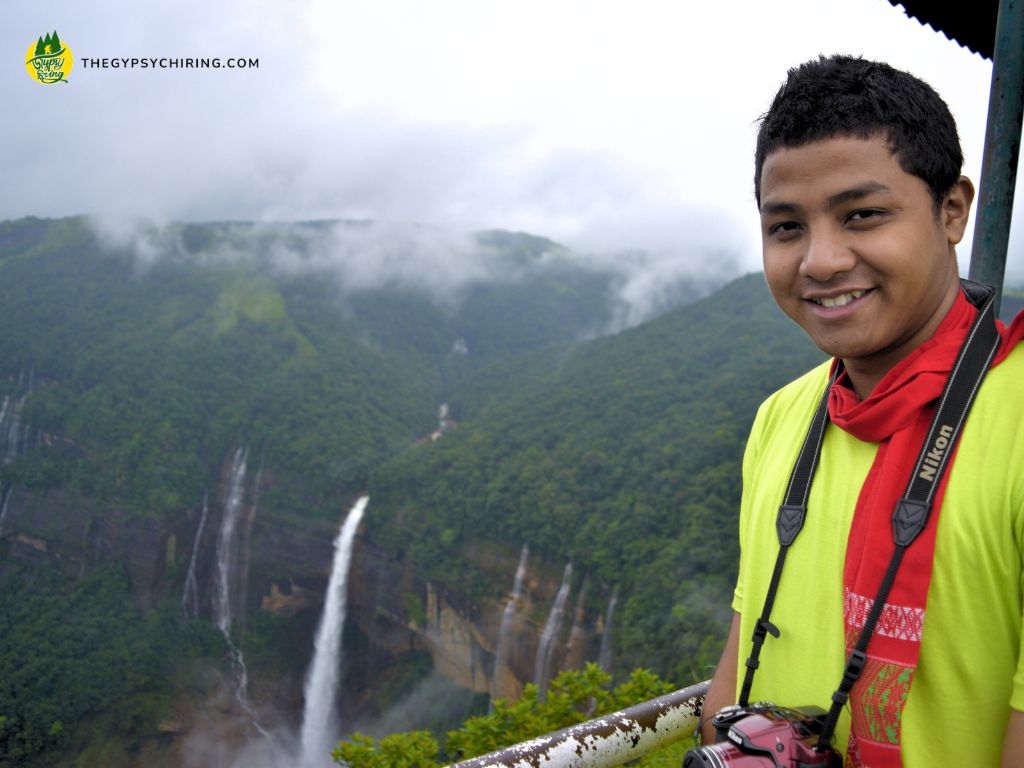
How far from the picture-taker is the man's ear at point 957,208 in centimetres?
126

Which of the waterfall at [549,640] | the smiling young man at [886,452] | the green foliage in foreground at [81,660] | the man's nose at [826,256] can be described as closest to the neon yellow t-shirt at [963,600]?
the smiling young man at [886,452]

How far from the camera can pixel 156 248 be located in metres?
109

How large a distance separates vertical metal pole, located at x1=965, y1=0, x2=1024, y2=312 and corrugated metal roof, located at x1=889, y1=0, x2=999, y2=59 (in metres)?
0.90

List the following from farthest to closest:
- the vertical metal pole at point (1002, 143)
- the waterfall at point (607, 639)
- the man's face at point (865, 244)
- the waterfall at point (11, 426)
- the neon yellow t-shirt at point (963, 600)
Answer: the waterfall at point (11, 426), the waterfall at point (607, 639), the vertical metal pole at point (1002, 143), the man's face at point (865, 244), the neon yellow t-shirt at point (963, 600)

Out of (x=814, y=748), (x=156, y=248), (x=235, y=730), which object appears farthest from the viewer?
(x=156, y=248)

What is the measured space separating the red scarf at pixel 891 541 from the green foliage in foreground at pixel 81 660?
49842mm

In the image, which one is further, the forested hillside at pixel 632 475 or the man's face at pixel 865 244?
the forested hillside at pixel 632 475

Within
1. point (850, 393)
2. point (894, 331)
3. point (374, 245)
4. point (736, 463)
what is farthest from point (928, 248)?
point (374, 245)

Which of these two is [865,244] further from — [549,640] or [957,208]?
[549,640]

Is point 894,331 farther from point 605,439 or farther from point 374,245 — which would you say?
point 374,245

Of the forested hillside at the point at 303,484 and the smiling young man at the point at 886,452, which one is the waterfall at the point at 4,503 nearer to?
the forested hillside at the point at 303,484

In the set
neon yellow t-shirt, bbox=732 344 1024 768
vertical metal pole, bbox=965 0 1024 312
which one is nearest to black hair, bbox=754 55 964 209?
neon yellow t-shirt, bbox=732 344 1024 768

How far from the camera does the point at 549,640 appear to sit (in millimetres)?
32469

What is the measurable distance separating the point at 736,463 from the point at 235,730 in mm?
34548
